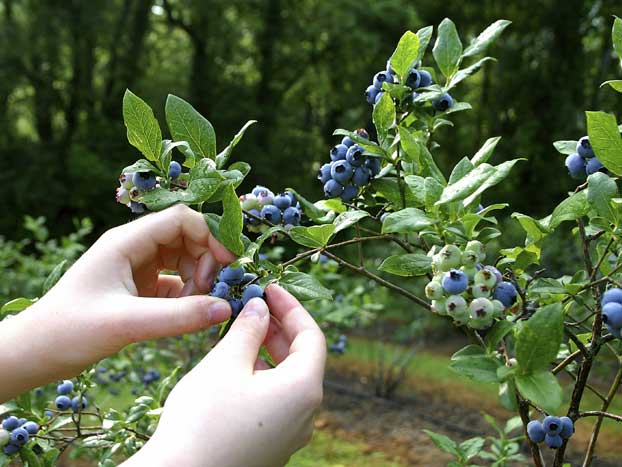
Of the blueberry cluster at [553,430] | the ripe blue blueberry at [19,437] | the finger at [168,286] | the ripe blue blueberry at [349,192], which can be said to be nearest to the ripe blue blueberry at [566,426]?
the blueberry cluster at [553,430]

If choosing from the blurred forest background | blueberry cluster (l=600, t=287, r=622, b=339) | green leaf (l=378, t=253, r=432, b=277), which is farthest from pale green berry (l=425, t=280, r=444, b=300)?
the blurred forest background

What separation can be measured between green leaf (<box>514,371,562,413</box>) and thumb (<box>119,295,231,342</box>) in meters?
0.44

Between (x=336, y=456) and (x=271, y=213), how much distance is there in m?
3.21

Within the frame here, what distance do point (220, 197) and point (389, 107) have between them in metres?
0.35

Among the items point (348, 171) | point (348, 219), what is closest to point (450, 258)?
point (348, 219)

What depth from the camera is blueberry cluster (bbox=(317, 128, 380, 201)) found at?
44.5 inches

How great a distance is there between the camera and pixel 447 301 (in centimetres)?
82

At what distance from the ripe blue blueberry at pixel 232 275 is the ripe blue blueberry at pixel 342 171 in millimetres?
275

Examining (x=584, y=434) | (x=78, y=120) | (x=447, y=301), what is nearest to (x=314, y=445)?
(x=584, y=434)

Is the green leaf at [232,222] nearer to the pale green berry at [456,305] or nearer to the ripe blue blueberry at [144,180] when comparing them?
the ripe blue blueberry at [144,180]

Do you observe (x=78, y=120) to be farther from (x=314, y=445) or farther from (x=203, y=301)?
(x=203, y=301)

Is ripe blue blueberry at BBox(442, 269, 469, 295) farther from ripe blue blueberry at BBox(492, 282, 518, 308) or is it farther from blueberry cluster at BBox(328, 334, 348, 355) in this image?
blueberry cluster at BBox(328, 334, 348, 355)

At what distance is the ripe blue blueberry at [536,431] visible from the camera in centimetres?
104

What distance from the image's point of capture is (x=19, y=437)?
1315mm
